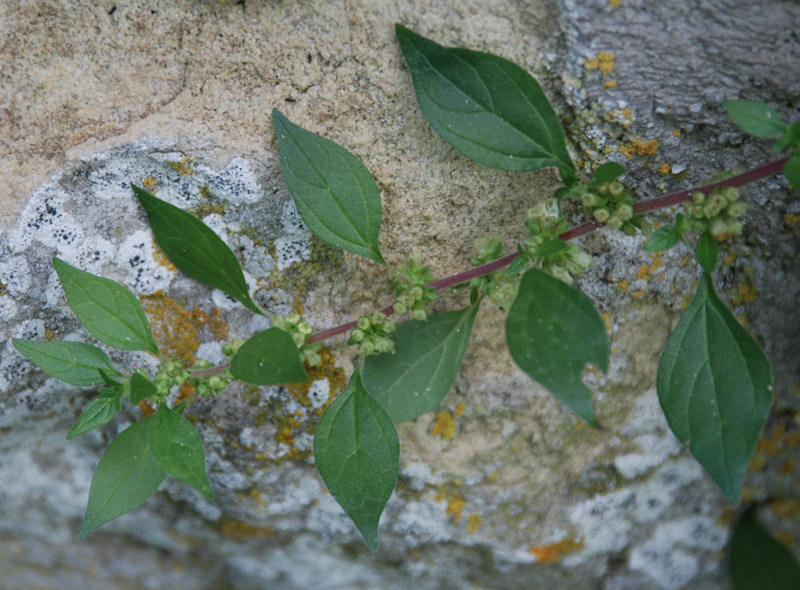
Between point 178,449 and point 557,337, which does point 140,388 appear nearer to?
point 178,449

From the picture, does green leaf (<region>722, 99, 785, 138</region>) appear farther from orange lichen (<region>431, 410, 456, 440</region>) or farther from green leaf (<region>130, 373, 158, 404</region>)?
green leaf (<region>130, 373, 158, 404</region>)

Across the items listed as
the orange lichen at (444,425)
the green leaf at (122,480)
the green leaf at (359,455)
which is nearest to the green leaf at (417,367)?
the green leaf at (359,455)

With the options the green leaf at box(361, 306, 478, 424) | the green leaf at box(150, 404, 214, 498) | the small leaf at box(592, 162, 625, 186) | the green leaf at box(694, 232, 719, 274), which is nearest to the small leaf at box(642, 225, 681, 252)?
the green leaf at box(694, 232, 719, 274)

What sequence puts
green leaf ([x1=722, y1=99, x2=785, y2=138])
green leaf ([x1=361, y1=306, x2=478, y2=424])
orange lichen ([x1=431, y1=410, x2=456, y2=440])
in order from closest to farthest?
green leaf ([x1=722, y1=99, x2=785, y2=138]) < green leaf ([x1=361, y1=306, x2=478, y2=424]) < orange lichen ([x1=431, y1=410, x2=456, y2=440])

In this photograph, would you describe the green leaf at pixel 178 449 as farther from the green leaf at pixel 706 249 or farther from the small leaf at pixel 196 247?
the green leaf at pixel 706 249

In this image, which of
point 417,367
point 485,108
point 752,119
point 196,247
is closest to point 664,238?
point 752,119

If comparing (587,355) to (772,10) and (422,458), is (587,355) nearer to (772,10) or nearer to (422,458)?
(422,458)

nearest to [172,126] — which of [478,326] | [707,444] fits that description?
[478,326]
